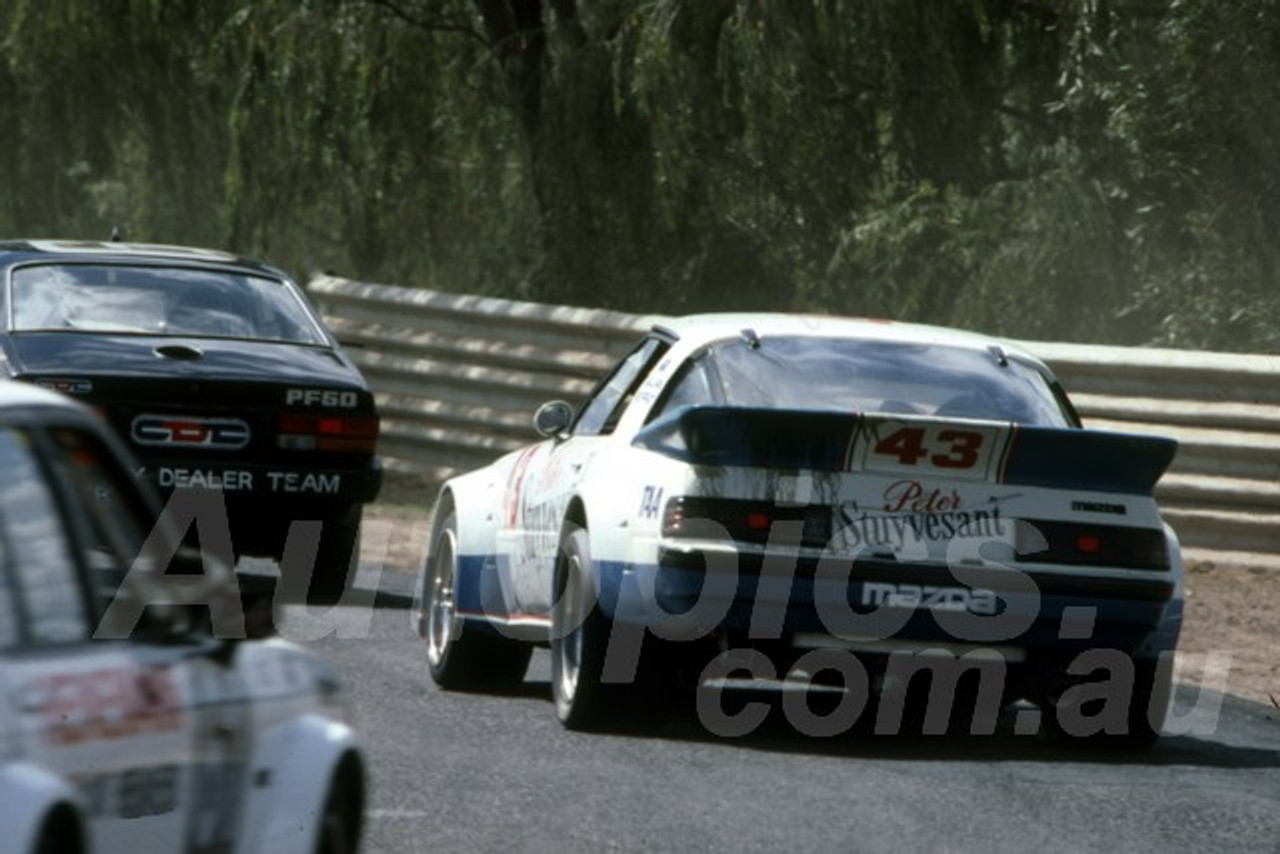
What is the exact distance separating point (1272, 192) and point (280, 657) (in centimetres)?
1784

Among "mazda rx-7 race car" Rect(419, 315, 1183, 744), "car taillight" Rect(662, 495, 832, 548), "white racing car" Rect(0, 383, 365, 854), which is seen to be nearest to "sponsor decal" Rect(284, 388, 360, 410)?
"mazda rx-7 race car" Rect(419, 315, 1183, 744)

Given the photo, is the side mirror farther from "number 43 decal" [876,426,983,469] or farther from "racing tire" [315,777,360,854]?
"racing tire" [315,777,360,854]

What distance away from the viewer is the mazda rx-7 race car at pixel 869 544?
9680 millimetres

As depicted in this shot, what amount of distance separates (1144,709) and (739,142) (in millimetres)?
12945

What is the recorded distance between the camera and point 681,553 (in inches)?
380

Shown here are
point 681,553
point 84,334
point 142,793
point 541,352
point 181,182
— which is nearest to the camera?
point 142,793

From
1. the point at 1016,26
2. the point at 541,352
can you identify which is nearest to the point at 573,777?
the point at 541,352

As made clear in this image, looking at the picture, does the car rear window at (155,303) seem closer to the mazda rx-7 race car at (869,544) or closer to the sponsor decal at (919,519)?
the mazda rx-7 race car at (869,544)

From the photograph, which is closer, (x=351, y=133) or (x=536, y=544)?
(x=536, y=544)

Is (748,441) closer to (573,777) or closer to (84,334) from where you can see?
(573,777)

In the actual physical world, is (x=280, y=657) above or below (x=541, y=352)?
above

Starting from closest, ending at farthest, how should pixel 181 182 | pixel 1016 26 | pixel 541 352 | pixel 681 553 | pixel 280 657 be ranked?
pixel 280 657, pixel 681 553, pixel 541 352, pixel 1016 26, pixel 181 182

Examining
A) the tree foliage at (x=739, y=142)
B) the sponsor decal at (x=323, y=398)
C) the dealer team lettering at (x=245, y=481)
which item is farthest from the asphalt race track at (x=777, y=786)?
the tree foliage at (x=739, y=142)

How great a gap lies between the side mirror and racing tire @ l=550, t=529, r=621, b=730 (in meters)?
0.88
